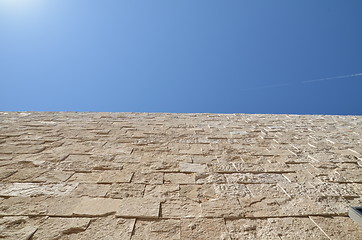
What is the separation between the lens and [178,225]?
4.37ft

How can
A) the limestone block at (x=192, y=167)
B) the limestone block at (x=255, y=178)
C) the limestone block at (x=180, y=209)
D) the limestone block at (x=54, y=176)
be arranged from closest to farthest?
the limestone block at (x=180, y=209) < the limestone block at (x=54, y=176) < the limestone block at (x=255, y=178) < the limestone block at (x=192, y=167)

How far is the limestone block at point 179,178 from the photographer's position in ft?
6.15

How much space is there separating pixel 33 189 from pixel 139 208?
984 millimetres

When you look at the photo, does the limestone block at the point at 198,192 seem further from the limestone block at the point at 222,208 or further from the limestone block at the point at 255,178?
the limestone block at the point at 255,178

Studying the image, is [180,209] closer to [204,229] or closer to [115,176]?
[204,229]

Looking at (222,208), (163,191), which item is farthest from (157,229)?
(222,208)

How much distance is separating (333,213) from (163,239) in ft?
4.31

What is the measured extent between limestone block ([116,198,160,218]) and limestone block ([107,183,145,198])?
0.07 m

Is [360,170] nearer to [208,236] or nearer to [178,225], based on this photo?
[208,236]

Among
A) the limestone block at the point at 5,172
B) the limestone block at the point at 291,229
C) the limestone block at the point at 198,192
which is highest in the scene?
the limestone block at the point at 5,172

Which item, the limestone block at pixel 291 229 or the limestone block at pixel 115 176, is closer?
the limestone block at pixel 291 229

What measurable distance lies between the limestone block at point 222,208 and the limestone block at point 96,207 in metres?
0.67

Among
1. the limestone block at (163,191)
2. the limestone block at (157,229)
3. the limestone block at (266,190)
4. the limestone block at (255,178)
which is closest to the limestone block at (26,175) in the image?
the limestone block at (163,191)

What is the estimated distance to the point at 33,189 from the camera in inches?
66.3
